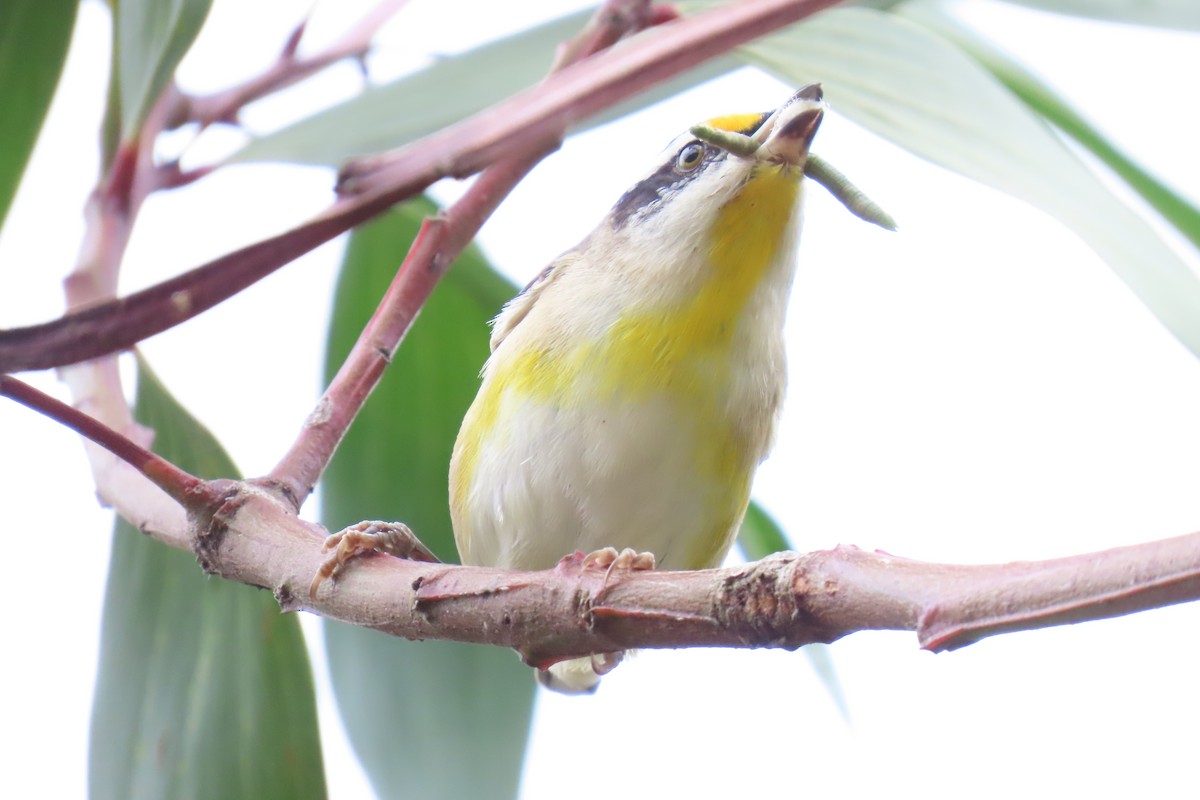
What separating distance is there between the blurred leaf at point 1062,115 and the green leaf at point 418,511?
66cm

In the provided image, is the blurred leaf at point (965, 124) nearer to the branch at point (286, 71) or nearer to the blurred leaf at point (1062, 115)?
→ the blurred leaf at point (1062, 115)

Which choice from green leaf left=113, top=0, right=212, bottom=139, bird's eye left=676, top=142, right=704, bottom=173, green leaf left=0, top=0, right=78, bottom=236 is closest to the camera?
green leaf left=113, top=0, right=212, bottom=139

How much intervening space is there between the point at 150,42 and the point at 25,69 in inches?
8.8

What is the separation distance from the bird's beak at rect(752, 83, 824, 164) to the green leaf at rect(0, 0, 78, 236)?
2.16 feet

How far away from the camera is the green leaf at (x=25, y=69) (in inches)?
41.9

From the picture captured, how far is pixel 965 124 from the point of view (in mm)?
988

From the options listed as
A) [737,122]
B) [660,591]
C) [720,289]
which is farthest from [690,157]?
[660,591]

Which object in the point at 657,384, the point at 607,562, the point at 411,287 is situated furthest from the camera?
the point at 657,384

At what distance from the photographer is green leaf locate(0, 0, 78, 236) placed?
106 cm

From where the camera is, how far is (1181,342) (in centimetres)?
72

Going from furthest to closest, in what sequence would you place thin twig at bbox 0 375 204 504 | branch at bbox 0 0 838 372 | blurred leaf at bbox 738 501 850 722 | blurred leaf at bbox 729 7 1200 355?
blurred leaf at bbox 738 501 850 722
blurred leaf at bbox 729 7 1200 355
thin twig at bbox 0 375 204 504
branch at bbox 0 0 838 372

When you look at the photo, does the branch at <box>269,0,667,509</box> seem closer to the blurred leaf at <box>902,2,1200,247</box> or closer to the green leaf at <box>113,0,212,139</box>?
the green leaf at <box>113,0,212,139</box>

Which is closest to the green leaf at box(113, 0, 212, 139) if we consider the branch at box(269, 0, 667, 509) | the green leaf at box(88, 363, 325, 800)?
the branch at box(269, 0, 667, 509)

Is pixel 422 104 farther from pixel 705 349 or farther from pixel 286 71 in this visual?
pixel 705 349
